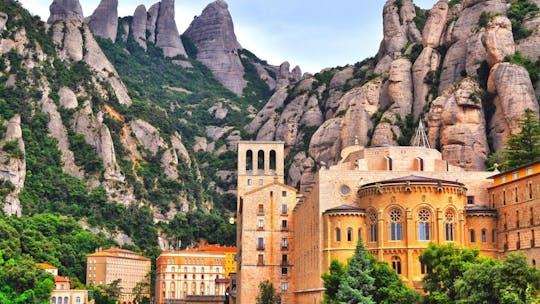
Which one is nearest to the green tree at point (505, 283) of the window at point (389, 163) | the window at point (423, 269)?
the window at point (423, 269)

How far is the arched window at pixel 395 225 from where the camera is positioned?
79938 millimetres

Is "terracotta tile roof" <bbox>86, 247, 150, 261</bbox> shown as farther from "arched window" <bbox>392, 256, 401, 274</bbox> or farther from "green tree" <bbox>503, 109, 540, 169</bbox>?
"arched window" <bbox>392, 256, 401, 274</bbox>

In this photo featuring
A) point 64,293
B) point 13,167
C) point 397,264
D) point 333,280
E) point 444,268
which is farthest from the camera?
point 13,167

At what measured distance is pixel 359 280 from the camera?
7331cm

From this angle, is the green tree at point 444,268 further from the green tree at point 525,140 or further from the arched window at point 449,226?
the green tree at point 525,140

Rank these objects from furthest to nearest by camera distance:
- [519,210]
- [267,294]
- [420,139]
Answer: [420,139] < [267,294] < [519,210]

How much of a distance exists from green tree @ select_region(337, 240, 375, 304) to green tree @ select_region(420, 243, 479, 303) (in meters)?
4.36

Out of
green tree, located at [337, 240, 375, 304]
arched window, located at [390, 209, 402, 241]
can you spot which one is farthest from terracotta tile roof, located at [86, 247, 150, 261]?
green tree, located at [337, 240, 375, 304]

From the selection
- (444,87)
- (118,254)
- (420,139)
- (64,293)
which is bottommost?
(64,293)

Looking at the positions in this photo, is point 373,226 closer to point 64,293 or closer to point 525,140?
point 525,140

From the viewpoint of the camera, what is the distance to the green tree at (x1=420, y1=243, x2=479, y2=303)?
6769cm

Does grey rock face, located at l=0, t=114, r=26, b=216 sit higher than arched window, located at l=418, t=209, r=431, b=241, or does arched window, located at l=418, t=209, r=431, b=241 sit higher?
grey rock face, located at l=0, t=114, r=26, b=216

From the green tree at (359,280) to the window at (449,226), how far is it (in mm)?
8341

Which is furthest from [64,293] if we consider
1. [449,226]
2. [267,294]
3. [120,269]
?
[449,226]
